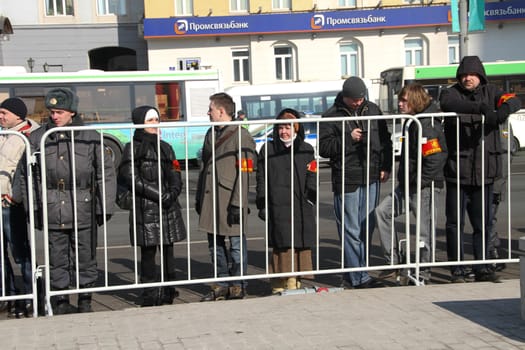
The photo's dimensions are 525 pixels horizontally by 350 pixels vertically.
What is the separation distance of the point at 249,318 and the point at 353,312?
0.77 m

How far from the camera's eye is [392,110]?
2659cm

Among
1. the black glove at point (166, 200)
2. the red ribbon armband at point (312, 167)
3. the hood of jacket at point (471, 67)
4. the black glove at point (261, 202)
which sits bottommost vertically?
the black glove at point (261, 202)

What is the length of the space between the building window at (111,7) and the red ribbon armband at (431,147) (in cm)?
3191

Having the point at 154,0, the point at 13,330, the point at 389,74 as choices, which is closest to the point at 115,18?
the point at 154,0

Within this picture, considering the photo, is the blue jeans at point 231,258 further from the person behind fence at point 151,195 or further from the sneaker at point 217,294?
the person behind fence at point 151,195

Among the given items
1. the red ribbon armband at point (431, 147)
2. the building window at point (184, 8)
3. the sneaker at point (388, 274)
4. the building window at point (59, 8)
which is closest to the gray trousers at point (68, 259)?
the sneaker at point (388, 274)

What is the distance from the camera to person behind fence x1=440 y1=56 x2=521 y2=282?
22.7 feet

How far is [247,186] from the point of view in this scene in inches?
259

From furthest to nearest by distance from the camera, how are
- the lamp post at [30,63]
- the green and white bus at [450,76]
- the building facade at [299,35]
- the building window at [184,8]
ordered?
the building window at [184,8] → the building facade at [299,35] → the lamp post at [30,63] → the green and white bus at [450,76]

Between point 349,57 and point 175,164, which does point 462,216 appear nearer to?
point 175,164

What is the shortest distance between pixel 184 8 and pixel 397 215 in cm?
3059

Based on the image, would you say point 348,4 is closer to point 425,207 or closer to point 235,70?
point 235,70

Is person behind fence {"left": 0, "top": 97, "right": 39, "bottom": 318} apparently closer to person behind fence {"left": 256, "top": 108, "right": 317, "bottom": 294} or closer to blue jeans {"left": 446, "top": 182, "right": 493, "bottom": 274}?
person behind fence {"left": 256, "top": 108, "right": 317, "bottom": 294}

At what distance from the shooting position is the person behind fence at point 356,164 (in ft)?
22.1
